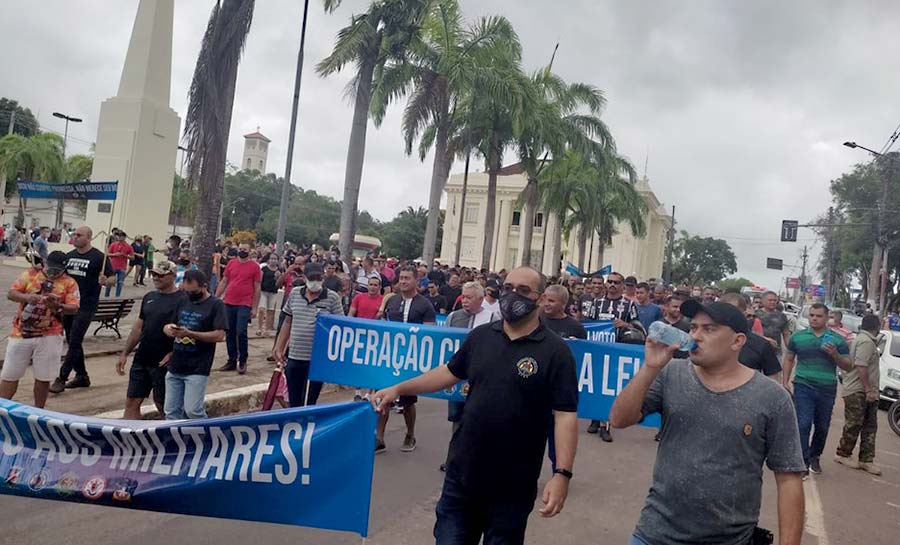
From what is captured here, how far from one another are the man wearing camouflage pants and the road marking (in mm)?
1083

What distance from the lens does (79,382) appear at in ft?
25.3

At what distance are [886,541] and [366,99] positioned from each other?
1487cm

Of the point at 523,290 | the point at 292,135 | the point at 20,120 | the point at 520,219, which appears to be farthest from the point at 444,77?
the point at 20,120

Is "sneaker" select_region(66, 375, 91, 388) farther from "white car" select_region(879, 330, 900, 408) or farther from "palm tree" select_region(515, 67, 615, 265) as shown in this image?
"palm tree" select_region(515, 67, 615, 265)

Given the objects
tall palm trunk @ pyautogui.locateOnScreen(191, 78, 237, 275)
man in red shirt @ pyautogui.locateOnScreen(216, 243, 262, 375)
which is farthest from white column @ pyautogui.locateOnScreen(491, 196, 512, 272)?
man in red shirt @ pyautogui.locateOnScreen(216, 243, 262, 375)

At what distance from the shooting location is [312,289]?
6.89 metres

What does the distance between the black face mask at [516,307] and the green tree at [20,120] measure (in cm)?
6855

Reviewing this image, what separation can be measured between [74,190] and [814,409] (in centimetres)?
1532

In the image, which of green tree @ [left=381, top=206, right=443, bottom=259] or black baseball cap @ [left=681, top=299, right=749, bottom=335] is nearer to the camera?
black baseball cap @ [left=681, top=299, right=749, bottom=335]

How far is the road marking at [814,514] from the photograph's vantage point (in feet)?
17.4

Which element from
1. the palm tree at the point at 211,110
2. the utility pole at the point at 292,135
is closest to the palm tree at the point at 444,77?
the utility pole at the point at 292,135

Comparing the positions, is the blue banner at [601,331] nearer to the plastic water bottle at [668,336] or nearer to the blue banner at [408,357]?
the blue banner at [408,357]

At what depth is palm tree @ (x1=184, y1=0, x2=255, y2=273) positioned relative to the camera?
13297 mm

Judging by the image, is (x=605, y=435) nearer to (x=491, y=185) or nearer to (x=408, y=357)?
(x=408, y=357)
